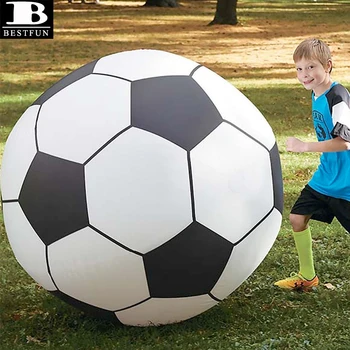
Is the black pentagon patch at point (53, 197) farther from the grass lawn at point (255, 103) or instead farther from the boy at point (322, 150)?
the boy at point (322, 150)

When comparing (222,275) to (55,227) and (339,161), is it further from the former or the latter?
(339,161)

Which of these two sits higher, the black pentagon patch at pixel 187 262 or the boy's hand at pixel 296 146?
the boy's hand at pixel 296 146

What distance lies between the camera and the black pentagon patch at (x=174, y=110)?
12.7 ft

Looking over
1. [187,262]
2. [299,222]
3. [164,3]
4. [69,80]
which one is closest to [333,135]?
[299,222]

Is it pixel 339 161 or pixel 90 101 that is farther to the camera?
pixel 339 161

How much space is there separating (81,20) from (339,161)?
785 inches

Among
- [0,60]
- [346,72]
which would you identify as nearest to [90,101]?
[346,72]

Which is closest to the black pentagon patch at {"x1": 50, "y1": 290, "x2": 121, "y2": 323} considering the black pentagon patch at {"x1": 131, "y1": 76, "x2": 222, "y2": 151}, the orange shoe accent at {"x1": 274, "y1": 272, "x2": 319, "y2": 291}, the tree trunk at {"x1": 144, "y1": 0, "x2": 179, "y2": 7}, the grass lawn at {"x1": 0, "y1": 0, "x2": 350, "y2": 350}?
the grass lawn at {"x1": 0, "y1": 0, "x2": 350, "y2": 350}

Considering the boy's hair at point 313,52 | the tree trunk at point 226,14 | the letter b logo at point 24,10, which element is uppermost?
the boy's hair at point 313,52

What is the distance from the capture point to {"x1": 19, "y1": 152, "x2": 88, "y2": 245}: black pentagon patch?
12.6 ft

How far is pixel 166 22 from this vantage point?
23344mm

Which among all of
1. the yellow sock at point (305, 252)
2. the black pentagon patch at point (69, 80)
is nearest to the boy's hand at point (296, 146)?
the yellow sock at point (305, 252)

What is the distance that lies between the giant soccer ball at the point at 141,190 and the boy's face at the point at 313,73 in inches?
24.5

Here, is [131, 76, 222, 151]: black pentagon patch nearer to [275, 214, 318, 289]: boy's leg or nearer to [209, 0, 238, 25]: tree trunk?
[275, 214, 318, 289]: boy's leg
